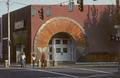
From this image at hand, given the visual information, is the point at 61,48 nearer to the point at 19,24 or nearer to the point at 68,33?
the point at 68,33

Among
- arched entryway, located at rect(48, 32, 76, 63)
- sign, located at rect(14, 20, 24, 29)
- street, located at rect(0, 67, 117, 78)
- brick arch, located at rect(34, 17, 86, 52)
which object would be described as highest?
sign, located at rect(14, 20, 24, 29)

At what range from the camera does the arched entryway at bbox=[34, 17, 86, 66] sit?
6475 cm

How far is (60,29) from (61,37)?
233 centimetres

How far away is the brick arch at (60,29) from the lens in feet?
213

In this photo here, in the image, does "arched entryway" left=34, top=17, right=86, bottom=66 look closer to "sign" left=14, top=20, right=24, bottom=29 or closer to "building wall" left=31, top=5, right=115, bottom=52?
"building wall" left=31, top=5, right=115, bottom=52

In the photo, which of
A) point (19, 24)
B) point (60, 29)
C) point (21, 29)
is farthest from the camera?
point (19, 24)

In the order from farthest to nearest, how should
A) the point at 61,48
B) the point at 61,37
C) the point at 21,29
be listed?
1. the point at 21,29
2. the point at 61,37
3. the point at 61,48

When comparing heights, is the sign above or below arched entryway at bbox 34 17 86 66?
above

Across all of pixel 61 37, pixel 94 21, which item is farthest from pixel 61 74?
pixel 61 37

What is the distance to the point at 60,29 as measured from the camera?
65.3 metres

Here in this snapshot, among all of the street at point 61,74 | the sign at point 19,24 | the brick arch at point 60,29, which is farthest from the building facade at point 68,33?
the street at point 61,74

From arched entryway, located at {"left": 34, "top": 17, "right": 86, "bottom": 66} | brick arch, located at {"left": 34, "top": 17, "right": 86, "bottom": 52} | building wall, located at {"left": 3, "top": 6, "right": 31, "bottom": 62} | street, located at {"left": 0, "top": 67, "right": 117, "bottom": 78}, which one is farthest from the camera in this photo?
building wall, located at {"left": 3, "top": 6, "right": 31, "bottom": 62}

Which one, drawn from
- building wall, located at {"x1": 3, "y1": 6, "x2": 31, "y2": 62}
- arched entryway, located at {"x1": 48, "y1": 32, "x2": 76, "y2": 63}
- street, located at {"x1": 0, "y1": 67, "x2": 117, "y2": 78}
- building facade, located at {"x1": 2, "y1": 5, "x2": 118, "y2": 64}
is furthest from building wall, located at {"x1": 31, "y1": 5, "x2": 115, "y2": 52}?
street, located at {"x1": 0, "y1": 67, "x2": 117, "y2": 78}

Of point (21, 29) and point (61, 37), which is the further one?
point (21, 29)
